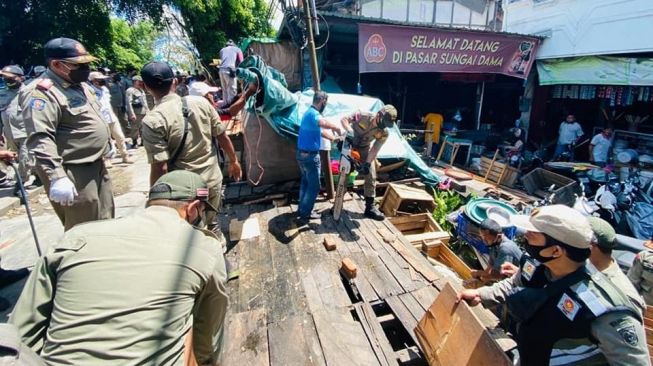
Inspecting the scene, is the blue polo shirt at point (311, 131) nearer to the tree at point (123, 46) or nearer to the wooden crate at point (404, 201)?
the wooden crate at point (404, 201)

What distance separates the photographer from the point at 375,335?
271 centimetres

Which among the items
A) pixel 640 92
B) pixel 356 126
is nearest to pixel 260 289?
pixel 356 126

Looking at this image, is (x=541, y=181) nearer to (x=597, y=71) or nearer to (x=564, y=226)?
(x=597, y=71)

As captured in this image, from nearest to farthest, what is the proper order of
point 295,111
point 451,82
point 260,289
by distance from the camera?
1. point 260,289
2. point 295,111
3. point 451,82

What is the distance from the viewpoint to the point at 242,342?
262 centimetres

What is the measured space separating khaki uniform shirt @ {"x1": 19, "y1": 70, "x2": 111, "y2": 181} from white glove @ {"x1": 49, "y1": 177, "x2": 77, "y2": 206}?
47 millimetres

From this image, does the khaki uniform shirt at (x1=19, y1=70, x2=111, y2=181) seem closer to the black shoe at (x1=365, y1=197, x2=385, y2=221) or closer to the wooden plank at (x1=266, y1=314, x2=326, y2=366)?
the wooden plank at (x1=266, y1=314, x2=326, y2=366)

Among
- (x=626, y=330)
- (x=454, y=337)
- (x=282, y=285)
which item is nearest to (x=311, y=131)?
(x=282, y=285)

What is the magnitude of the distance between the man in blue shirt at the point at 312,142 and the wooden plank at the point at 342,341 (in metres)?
1.83

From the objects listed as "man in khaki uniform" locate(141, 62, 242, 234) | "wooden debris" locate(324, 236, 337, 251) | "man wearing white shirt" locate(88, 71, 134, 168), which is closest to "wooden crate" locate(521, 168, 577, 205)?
"wooden debris" locate(324, 236, 337, 251)

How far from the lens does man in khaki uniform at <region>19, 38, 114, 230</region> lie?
2.41 metres

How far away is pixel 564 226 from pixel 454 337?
3.53 ft

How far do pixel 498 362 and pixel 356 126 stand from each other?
3.70m

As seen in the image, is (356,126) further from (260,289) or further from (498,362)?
(498,362)
